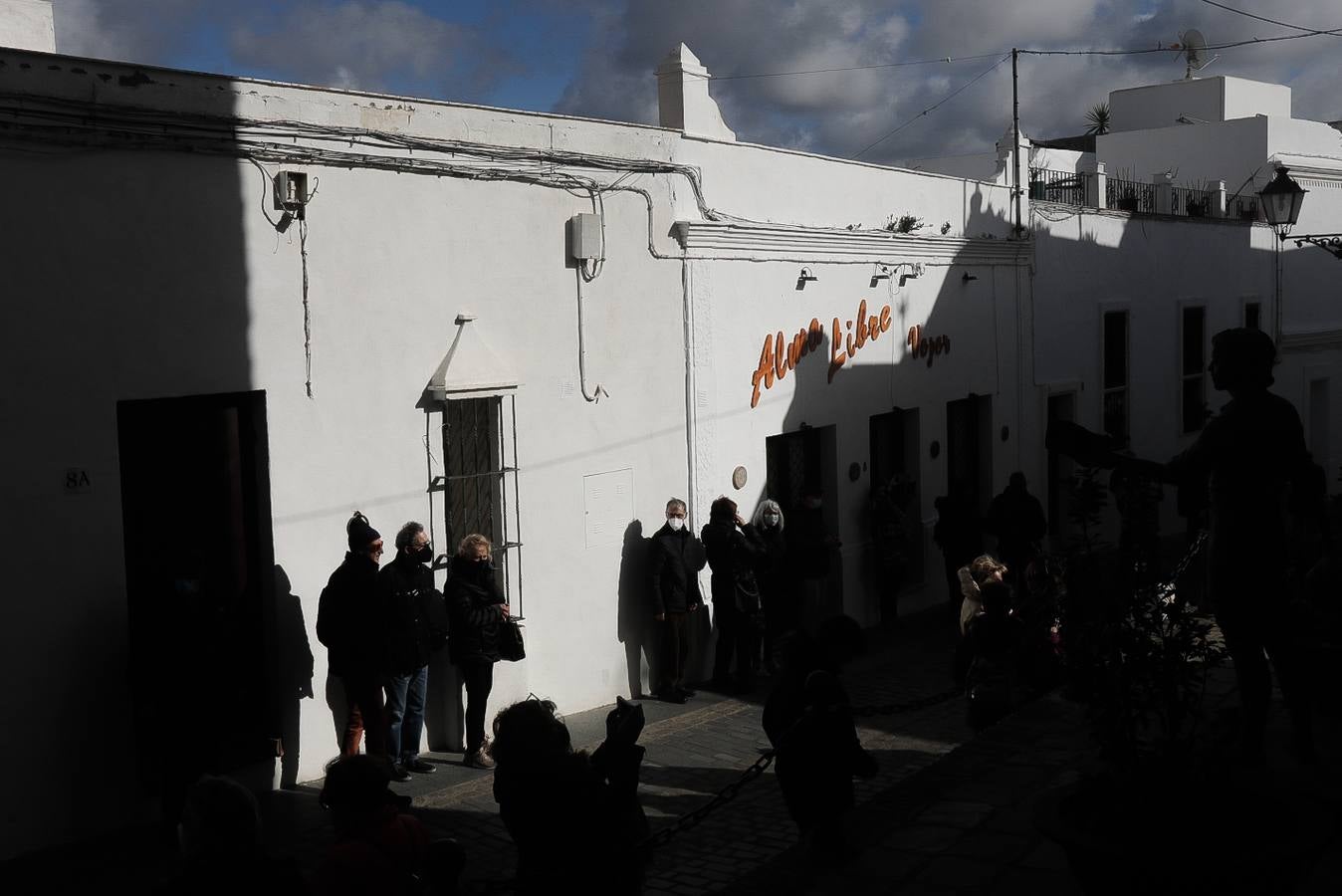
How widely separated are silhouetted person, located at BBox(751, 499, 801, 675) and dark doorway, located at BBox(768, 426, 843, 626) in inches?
9.3

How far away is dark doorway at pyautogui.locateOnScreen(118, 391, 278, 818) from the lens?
317 inches

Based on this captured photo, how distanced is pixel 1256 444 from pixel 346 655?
5667 mm

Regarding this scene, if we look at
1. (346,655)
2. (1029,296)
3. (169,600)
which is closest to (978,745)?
(346,655)

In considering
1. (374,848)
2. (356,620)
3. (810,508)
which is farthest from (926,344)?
(374,848)

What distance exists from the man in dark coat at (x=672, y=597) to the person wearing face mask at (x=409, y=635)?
7.80 ft

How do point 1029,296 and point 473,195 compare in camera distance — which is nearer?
point 473,195

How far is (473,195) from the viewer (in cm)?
1035

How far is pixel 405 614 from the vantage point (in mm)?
8914

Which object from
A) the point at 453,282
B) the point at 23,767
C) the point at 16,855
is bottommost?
the point at 16,855

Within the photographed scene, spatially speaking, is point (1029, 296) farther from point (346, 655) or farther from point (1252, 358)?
point (1252, 358)

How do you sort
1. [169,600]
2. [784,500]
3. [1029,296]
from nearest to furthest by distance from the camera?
1. [169,600]
2. [784,500]
3. [1029,296]

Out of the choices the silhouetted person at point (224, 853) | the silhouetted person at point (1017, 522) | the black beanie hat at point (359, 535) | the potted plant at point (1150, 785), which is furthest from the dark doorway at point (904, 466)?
the silhouetted person at point (224, 853)

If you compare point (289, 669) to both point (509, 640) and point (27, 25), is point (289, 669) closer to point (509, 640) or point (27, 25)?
point (509, 640)

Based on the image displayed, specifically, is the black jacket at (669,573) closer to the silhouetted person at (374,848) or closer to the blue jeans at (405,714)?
the blue jeans at (405,714)
